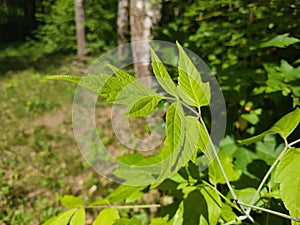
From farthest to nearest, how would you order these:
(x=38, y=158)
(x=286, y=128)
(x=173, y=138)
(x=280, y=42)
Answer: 1. (x=38, y=158)
2. (x=280, y=42)
3. (x=286, y=128)
4. (x=173, y=138)

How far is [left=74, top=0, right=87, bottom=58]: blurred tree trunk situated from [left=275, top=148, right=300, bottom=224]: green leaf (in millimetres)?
10336

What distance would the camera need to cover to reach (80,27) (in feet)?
35.5

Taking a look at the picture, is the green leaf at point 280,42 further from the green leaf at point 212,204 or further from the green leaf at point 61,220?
the green leaf at point 61,220

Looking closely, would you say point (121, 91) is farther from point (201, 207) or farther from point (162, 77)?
point (201, 207)

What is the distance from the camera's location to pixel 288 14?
1.83m

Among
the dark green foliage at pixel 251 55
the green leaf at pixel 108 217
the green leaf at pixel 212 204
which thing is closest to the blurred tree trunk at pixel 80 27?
the dark green foliage at pixel 251 55

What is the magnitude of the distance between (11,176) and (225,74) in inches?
135

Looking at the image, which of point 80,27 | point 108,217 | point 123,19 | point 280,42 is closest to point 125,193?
point 108,217

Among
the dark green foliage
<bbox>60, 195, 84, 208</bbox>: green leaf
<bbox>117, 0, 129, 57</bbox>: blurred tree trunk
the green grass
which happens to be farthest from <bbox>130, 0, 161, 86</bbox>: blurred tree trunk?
<bbox>117, 0, 129, 57</bbox>: blurred tree trunk

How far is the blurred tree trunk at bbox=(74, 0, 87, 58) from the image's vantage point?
413 inches

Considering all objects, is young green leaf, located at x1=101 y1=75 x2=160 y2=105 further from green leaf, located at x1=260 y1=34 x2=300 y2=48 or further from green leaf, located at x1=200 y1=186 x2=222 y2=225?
green leaf, located at x1=260 y1=34 x2=300 y2=48

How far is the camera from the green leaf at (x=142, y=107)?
66 centimetres

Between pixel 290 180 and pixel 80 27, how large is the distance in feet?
35.1

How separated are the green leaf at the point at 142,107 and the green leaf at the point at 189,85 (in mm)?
83
